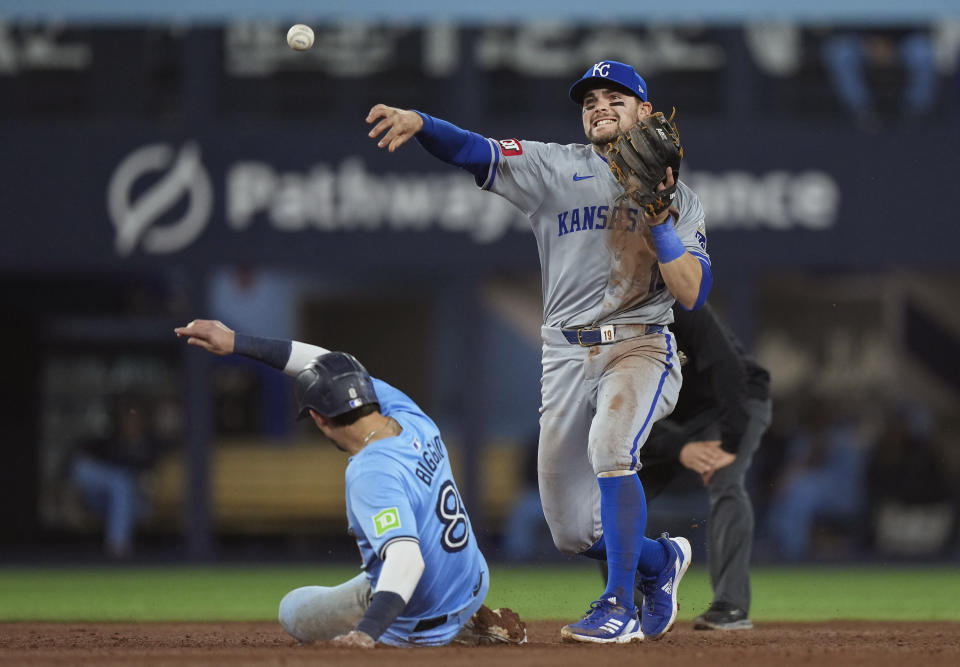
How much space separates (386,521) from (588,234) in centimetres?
138

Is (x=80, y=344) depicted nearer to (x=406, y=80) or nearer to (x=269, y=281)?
(x=269, y=281)

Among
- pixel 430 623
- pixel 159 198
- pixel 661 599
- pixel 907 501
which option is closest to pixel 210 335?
pixel 430 623

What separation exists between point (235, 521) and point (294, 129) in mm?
3470

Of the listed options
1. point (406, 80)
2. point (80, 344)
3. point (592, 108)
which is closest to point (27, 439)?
point (80, 344)

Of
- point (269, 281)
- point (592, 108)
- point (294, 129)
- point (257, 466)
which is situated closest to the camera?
point (592, 108)

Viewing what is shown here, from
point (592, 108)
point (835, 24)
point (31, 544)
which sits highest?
point (835, 24)

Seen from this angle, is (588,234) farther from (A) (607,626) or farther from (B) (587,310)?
(A) (607,626)

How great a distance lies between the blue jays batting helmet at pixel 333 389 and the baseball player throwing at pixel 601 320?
80 cm

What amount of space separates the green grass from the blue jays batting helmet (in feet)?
9.91

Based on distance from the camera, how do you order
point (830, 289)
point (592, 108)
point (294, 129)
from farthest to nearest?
point (830, 289)
point (294, 129)
point (592, 108)

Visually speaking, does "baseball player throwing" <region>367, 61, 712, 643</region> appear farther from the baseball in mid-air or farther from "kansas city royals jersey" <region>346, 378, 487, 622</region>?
the baseball in mid-air

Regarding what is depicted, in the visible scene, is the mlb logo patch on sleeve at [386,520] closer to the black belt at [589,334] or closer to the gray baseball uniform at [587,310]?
the gray baseball uniform at [587,310]

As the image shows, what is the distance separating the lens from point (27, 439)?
1366cm

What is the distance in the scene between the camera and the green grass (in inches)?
304
